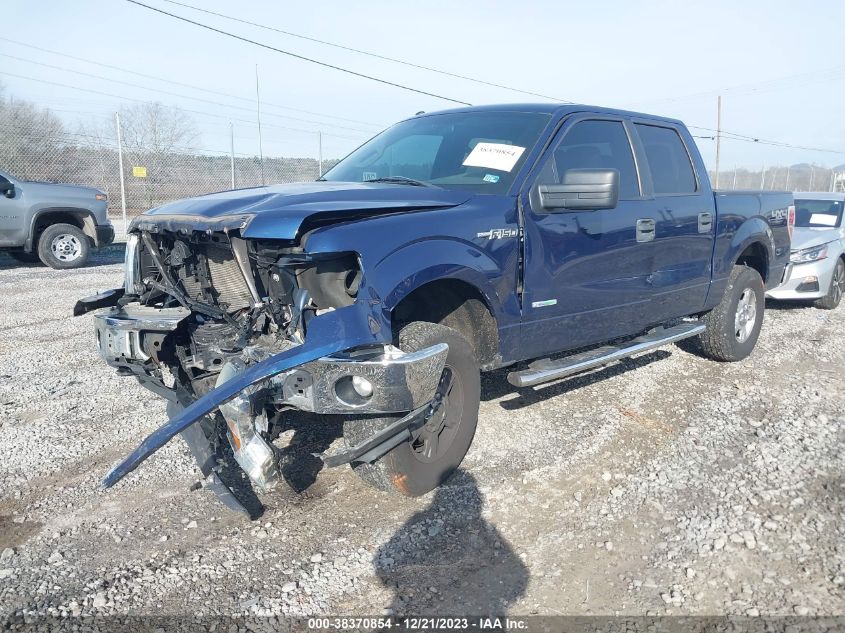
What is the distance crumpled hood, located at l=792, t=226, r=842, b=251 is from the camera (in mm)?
8427

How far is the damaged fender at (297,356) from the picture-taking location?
2740 millimetres

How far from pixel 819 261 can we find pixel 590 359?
5.77m

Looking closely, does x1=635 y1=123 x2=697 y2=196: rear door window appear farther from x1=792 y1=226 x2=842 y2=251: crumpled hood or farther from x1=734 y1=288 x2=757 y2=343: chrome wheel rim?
x1=792 y1=226 x2=842 y2=251: crumpled hood

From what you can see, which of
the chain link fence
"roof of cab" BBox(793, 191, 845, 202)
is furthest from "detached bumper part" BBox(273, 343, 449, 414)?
the chain link fence

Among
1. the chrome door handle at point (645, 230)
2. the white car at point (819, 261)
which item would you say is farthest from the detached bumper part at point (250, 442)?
the white car at point (819, 261)

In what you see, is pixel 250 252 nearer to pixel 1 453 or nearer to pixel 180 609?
pixel 180 609

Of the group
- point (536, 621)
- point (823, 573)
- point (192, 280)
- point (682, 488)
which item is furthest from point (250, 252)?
point (823, 573)

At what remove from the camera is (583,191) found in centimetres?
375

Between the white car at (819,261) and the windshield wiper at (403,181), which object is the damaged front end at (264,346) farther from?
the white car at (819,261)

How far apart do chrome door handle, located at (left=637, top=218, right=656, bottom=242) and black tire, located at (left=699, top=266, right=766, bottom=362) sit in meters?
1.55

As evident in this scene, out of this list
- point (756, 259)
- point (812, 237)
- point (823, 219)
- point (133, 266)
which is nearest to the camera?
point (133, 266)

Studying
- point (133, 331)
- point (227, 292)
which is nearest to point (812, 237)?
point (227, 292)

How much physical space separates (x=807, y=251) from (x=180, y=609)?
840 cm

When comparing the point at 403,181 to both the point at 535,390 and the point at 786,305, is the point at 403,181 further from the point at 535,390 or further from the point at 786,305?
the point at 786,305
